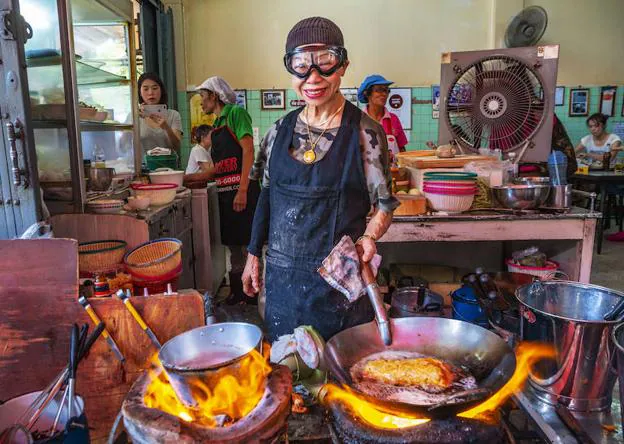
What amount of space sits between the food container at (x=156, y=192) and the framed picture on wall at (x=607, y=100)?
6.92 meters

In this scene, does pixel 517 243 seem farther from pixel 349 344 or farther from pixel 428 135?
pixel 428 135

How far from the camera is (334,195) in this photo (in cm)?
182

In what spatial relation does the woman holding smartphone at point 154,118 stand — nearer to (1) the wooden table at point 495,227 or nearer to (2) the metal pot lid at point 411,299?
(1) the wooden table at point 495,227

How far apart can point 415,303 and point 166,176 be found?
220cm

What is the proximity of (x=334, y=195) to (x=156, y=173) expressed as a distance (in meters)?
2.39

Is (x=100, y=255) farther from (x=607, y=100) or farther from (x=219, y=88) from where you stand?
(x=607, y=100)

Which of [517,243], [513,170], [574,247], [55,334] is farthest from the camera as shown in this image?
[517,243]

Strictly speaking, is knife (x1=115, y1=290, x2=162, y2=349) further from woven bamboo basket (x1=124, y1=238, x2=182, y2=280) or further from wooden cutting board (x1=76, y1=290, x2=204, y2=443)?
woven bamboo basket (x1=124, y1=238, x2=182, y2=280)

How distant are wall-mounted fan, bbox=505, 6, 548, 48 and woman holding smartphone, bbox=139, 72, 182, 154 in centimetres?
503

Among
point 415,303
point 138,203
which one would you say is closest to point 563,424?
point 415,303

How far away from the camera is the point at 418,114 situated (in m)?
7.11

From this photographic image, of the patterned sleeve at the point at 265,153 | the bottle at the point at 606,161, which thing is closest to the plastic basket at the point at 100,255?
the patterned sleeve at the point at 265,153

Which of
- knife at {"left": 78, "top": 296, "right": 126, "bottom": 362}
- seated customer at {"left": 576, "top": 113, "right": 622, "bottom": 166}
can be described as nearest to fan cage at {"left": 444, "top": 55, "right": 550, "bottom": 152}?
knife at {"left": 78, "top": 296, "right": 126, "bottom": 362}

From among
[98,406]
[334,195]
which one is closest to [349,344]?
[334,195]
